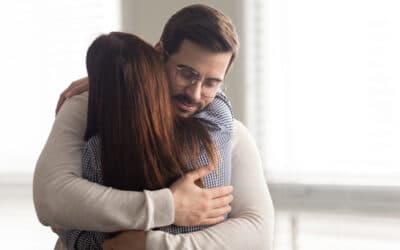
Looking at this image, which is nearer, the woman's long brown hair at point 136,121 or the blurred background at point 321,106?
the woman's long brown hair at point 136,121

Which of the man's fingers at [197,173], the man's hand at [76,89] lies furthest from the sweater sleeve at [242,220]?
the man's hand at [76,89]

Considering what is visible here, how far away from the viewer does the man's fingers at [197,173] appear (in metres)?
1.10

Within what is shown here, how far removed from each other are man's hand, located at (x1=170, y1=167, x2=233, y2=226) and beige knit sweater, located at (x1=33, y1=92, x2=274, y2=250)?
0.08 ft

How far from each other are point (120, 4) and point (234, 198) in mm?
1111

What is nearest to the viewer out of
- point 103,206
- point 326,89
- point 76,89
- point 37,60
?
point 103,206

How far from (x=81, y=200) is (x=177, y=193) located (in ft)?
0.68

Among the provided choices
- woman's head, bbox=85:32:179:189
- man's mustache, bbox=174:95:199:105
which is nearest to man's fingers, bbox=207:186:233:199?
woman's head, bbox=85:32:179:189

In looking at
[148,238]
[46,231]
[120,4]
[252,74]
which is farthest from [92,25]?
[148,238]

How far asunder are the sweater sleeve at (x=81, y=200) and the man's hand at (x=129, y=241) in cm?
2

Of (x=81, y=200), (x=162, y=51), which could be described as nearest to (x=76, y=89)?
(x=162, y=51)

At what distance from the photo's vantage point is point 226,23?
1186 mm

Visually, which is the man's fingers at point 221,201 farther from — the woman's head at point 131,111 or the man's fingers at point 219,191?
the woman's head at point 131,111

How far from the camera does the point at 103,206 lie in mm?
1040

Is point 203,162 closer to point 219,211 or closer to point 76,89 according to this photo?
point 219,211
